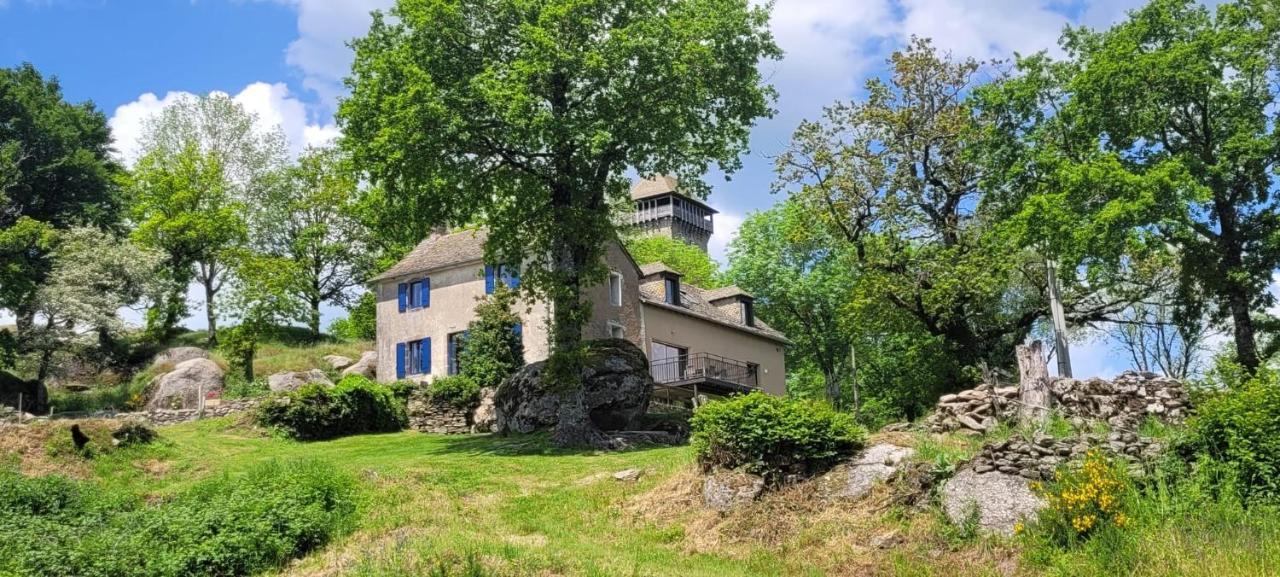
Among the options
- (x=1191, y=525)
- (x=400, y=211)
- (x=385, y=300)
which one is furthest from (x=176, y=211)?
(x=1191, y=525)

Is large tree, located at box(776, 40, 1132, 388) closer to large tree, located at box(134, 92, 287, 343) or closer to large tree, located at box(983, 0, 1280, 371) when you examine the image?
large tree, located at box(983, 0, 1280, 371)

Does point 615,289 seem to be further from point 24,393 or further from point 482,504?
point 24,393

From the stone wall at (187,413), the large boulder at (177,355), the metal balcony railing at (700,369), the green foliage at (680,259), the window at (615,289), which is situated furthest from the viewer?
the green foliage at (680,259)

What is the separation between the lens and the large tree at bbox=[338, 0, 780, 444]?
27344 mm

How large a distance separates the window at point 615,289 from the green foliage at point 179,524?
22.1 m

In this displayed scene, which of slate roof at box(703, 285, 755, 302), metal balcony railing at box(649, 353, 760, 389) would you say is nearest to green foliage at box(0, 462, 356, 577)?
metal balcony railing at box(649, 353, 760, 389)

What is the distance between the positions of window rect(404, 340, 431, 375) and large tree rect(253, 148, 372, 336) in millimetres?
15484

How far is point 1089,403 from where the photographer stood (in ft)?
61.6

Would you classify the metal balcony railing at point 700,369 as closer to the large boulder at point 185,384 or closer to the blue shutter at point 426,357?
the blue shutter at point 426,357

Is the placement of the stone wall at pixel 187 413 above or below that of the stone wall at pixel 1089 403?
above

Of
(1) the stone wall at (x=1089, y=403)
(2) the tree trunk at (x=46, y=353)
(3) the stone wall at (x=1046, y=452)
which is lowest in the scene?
(3) the stone wall at (x=1046, y=452)

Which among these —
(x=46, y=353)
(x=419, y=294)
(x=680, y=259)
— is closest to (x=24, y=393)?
(x=46, y=353)

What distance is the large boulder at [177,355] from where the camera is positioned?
50719 millimetres

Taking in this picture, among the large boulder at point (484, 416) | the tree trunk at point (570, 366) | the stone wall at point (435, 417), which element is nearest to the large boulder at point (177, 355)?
the stone wall at point (435, 417)
